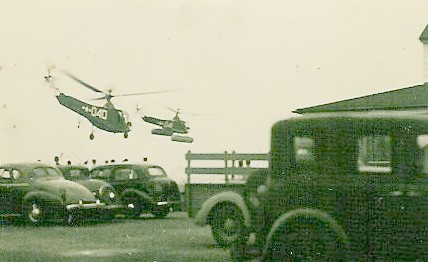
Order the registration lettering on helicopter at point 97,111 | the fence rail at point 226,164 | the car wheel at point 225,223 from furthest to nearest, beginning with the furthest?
the registration lettering on helicopter at point 97,111 < the fence rail at point 226,164 < the car wheel at point 225,223

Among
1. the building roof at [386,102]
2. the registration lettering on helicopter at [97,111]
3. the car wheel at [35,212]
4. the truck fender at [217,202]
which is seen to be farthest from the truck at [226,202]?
the registration lettering on helicopter at [97,111]

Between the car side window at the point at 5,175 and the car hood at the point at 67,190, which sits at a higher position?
the car side window at the point at 5,175

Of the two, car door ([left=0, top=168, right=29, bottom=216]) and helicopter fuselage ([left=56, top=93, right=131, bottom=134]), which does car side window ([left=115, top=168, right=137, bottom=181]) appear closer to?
car door ([left=0, top=168, right=29, bottom=216])

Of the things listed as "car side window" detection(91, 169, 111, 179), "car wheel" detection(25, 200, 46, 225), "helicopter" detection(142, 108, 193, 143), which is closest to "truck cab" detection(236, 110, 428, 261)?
"car wheel" detection(25, 200, 46, 225)

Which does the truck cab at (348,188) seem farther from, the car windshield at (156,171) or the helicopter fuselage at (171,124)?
the helicopter fuselage at (171,124)

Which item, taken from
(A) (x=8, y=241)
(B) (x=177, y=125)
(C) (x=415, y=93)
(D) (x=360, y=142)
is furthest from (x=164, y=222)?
(D) (x=360, y=142)

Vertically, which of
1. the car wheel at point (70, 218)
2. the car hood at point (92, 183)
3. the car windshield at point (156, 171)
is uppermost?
the car windshield at point (156, 171)

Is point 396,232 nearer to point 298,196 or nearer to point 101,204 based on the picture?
point 298,196

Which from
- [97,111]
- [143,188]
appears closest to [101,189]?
[143,188]

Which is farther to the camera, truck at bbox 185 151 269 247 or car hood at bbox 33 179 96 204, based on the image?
car hood at bbox 33 179 96 204
